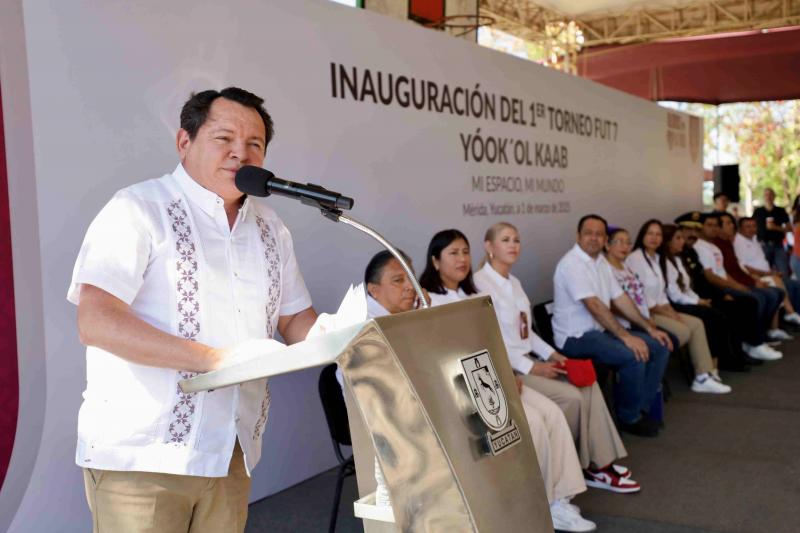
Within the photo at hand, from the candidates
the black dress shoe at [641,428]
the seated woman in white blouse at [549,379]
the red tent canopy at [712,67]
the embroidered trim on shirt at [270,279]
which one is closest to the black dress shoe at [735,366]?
the black dress shoe at [641,428]

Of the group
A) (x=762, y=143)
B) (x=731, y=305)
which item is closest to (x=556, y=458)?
(x=731, y=305)

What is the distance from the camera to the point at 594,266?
4781 millimetres

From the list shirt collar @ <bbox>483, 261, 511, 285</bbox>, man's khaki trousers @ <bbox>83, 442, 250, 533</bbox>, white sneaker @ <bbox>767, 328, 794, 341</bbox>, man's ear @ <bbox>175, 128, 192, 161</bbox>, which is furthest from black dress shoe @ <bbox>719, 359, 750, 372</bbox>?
man's ear @ <bbox>175, 128, 192, 161</bbox>

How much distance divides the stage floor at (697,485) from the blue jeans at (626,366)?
0.19m

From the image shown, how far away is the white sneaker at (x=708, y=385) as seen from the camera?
5.46 meters

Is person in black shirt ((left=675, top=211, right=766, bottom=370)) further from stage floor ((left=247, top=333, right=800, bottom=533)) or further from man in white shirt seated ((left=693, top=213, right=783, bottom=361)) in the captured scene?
stage floor ((left=247, top=333, right=800, bottom=533))

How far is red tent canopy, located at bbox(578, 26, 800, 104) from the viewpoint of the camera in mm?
10531

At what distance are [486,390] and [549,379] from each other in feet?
8.35

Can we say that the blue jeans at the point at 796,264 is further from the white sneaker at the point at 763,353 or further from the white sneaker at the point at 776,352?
the white sneaker at the point at 763,353

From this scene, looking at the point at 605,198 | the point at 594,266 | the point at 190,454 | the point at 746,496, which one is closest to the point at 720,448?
the point at 746,496

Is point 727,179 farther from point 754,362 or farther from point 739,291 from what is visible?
point 754,362

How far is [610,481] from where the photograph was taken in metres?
3.61

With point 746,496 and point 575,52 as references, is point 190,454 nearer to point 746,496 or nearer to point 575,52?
point 746,496

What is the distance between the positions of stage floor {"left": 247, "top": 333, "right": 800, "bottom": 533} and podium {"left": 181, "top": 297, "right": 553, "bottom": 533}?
2.09 meters
